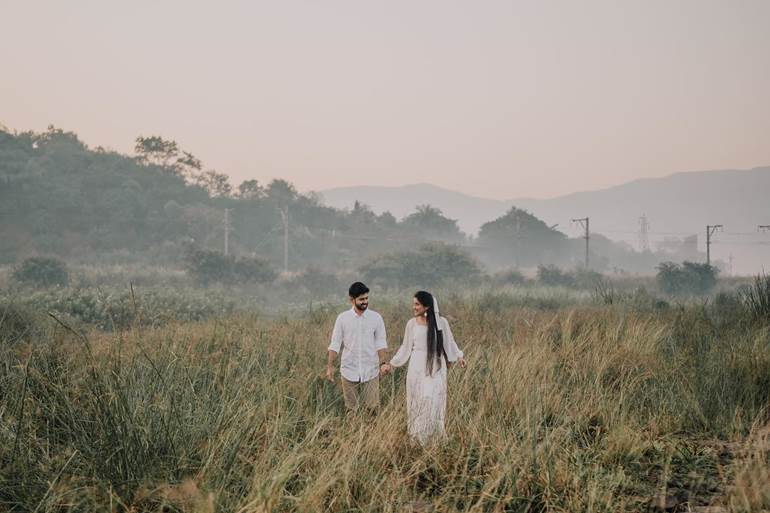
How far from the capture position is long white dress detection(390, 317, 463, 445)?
563 centimetres

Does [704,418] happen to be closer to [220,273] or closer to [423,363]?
[423,363]

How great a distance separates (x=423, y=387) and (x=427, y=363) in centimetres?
22

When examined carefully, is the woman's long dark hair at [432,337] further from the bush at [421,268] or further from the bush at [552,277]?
the bush at [552,277]

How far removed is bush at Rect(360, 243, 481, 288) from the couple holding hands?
41226 millimetres

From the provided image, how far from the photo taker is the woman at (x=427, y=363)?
226 inches

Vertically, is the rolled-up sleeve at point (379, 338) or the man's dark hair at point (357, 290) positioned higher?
the man's dark hair at point (357, 290)

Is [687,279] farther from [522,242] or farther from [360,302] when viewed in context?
[522,242]

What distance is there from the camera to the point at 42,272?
33.6 metres

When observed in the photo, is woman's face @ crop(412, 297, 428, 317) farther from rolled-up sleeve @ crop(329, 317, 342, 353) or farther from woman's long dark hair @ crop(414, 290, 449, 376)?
rolled-up sleeve @ crop(329, 317, 342, 353)

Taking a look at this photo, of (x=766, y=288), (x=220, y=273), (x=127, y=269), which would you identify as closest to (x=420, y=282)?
(x=220, y=273)

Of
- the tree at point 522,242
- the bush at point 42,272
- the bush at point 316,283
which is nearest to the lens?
the bush at point 42,272

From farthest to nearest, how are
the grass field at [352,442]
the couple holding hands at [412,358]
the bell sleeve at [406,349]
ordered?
the bell sleeve at [406,349] < the couple holding hands at [412,358] < the grass field at [352,442]

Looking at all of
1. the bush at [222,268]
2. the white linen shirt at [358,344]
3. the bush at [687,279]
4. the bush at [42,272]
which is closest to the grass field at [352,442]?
the white linen shirt at [358,344]

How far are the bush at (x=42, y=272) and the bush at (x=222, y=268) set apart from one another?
25.5 ft
